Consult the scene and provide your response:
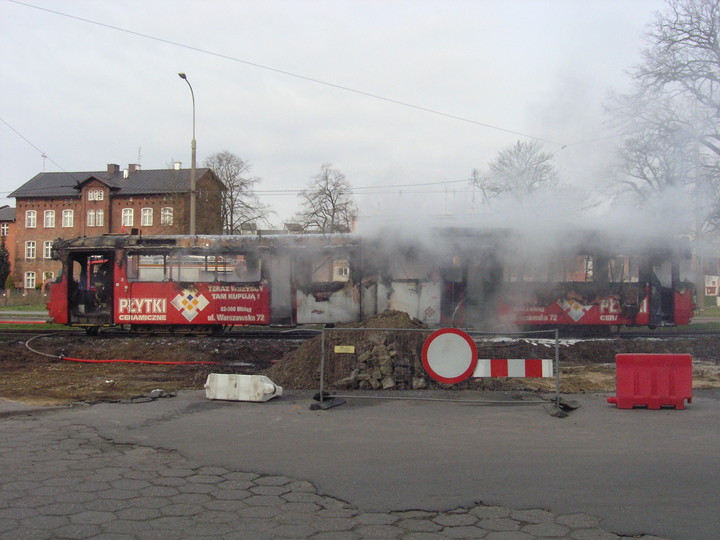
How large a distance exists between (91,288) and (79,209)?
46.7 meters

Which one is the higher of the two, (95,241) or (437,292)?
(95,241)

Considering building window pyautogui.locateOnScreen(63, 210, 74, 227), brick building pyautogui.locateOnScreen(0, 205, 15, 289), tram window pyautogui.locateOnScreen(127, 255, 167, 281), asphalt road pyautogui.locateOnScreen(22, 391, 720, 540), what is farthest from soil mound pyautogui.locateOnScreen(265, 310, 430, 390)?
brick building pyautogui.locateOnScreen(0, 205, 15, 289)

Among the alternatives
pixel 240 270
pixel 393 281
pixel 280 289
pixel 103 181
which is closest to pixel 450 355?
pixel 393 281

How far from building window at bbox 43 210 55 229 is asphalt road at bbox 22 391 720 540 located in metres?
58.7

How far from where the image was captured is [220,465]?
5.41 m

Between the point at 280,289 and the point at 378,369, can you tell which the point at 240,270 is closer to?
the point at 280,289

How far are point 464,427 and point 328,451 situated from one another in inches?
70.9

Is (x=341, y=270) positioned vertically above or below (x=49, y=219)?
below

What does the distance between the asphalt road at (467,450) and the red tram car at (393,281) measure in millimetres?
7255

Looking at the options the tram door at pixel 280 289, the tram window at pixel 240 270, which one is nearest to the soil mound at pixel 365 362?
the tram door at pixel 280 289

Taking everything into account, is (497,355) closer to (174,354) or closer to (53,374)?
(174,354)

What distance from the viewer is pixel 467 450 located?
5832mm

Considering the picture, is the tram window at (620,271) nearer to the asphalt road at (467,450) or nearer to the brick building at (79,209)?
the asphalt road at (467,450)

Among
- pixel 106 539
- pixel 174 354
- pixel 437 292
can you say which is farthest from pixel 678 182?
pixel 106 539
